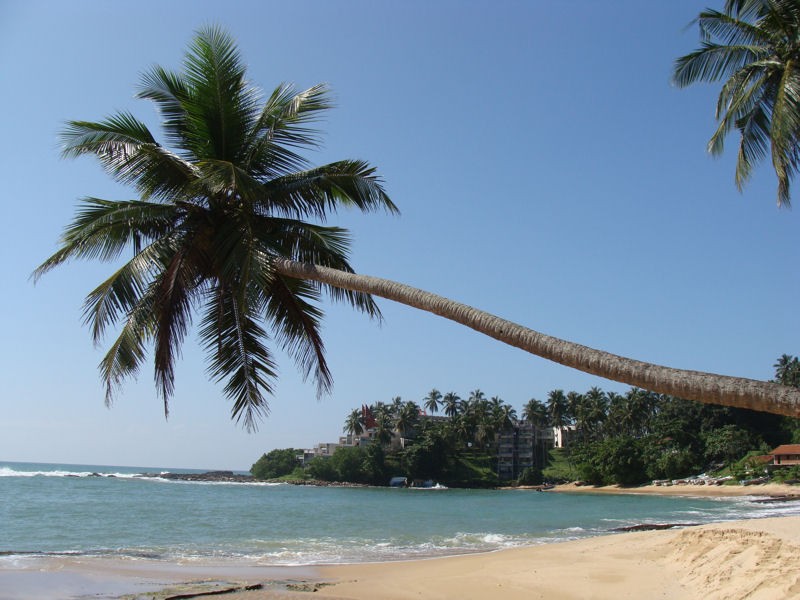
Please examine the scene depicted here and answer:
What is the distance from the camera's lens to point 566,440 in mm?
104125

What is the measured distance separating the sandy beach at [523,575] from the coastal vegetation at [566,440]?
56510mm

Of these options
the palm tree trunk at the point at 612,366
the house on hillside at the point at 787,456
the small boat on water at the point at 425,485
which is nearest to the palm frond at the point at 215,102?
the palm tree trunk at the point at 612,366

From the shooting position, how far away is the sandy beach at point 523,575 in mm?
10977

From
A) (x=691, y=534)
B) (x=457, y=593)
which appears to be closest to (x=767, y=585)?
(x=457, y=593)

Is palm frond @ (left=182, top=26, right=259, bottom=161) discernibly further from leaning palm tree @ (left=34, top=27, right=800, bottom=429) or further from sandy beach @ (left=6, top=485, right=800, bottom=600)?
sandy beach @ (left=6, top=485, right=800, bottom=600)

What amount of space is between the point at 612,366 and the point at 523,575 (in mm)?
10706

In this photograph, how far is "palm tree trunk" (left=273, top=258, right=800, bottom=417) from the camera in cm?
390

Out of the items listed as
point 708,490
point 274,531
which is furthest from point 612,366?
point 708,490

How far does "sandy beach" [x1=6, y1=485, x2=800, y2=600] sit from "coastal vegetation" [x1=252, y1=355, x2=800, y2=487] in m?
56.5

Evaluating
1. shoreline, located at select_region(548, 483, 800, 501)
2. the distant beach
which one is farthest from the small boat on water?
the distant beach

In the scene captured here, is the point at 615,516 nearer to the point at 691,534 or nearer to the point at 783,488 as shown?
the point at 691,534

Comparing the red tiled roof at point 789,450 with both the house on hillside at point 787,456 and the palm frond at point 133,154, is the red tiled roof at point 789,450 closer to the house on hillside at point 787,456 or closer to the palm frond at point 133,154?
Answer: the house on hillside at point 787,456

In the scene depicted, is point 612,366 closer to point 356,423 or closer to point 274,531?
point 274,531

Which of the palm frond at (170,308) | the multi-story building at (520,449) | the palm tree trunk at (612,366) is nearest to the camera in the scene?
the palm tree trunk at (612,366)
